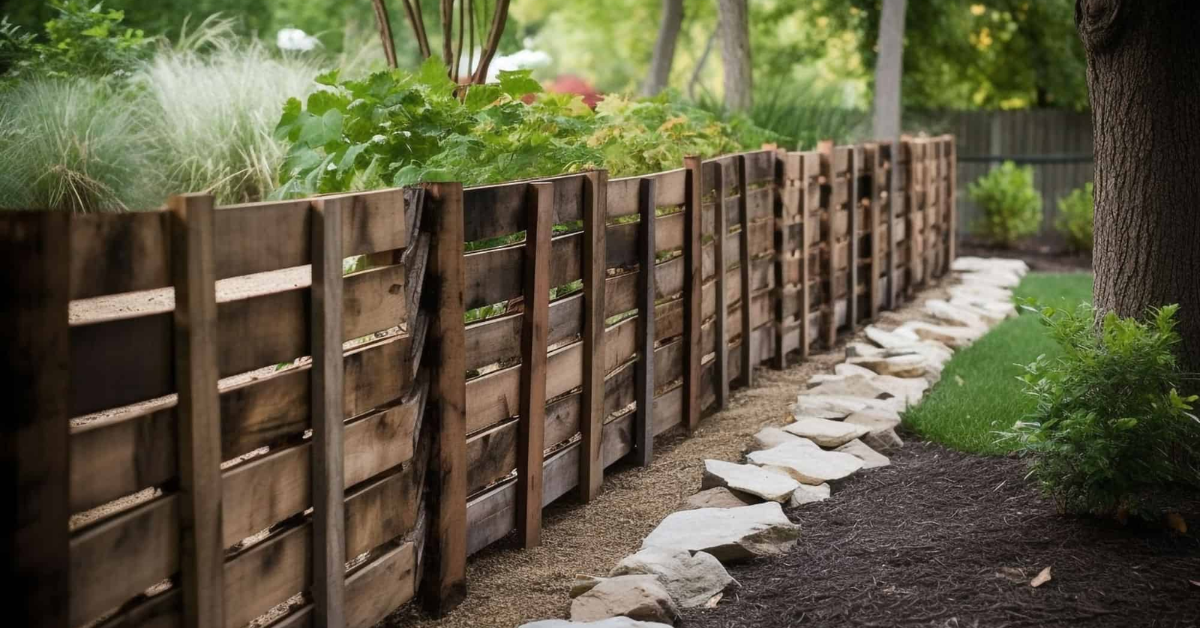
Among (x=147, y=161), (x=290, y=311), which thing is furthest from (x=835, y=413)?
(x=147, y=161)

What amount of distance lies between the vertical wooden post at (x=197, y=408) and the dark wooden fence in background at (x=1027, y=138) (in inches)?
693

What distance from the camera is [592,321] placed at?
4.47 metres

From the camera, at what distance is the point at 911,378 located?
6660 millimetres

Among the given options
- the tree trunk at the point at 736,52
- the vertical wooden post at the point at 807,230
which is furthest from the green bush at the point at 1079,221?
the vertical wooden post at the point at 807,230

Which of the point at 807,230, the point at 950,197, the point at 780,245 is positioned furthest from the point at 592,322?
the point at 950,197

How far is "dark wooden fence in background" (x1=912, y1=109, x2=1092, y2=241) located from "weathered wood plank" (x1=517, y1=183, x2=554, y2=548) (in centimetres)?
1584

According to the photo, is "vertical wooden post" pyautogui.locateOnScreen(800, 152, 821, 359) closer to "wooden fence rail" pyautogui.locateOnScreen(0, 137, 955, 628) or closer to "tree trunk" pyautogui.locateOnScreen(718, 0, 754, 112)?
"wooden fence rail" pyautogui.locateOnScreen(0, 137, 955, 628)

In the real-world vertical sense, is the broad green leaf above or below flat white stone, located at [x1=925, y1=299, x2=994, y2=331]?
above

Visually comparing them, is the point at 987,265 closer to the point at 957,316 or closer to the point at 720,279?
the point at 957,316

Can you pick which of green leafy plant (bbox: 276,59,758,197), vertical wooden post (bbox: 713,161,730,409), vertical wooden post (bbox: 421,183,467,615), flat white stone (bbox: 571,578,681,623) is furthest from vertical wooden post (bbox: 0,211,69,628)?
vertical wooden post (bbox: 713,161,730,409)

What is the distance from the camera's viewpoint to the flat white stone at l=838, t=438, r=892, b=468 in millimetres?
4973

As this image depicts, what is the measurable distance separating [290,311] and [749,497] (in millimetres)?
2253

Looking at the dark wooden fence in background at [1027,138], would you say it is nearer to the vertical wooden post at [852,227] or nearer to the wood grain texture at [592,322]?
the vertical wooden post at [852,227]

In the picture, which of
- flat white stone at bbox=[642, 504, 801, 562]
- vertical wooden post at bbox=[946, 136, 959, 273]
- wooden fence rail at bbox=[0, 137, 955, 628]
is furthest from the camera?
vertical wooden post at bbox=[946, 136, 959, 273]
